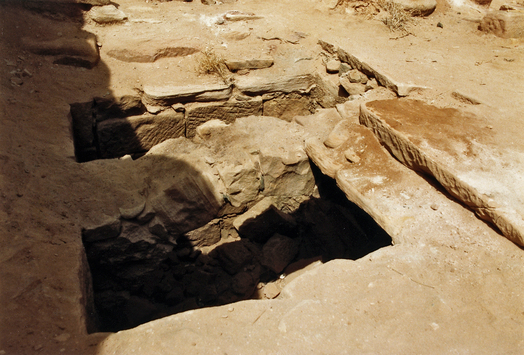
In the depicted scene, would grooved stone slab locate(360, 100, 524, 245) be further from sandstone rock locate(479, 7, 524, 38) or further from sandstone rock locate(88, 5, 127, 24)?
sandstone rock locate(88, 5, 127, 24)

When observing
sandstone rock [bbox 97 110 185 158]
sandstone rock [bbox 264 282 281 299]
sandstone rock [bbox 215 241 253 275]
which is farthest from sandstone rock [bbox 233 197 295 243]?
sandstone rock [bbox 97 110 185 158]

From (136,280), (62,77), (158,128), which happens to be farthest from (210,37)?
(136,280)

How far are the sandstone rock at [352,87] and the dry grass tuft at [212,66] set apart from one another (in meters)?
1.54

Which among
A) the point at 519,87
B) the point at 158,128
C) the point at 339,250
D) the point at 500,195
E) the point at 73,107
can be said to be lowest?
the point at 339,250

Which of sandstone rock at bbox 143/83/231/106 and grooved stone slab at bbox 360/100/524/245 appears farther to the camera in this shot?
sandstone rock at bbox 143/83/231/106

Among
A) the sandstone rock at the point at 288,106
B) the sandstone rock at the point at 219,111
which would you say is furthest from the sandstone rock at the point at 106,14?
the sandstone rock at the point at 288,106

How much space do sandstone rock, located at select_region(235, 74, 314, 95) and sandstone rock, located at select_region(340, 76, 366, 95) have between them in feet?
1.69

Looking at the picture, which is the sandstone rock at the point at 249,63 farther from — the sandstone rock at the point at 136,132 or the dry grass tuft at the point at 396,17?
the dry grass tuft at the point at 396,17

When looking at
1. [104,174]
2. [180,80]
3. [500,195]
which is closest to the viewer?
[500,195]

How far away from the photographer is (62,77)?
174 inches

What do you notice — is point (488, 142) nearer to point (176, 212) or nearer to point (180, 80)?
point (176, 212)

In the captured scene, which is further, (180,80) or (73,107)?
(180,80)

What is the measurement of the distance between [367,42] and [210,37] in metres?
2.33

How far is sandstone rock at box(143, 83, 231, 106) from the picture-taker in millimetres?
4441
